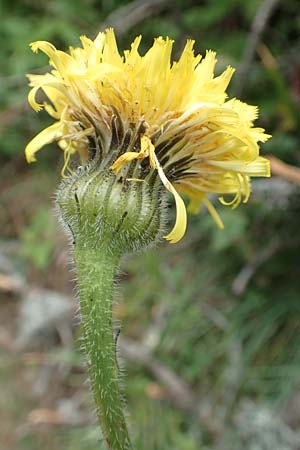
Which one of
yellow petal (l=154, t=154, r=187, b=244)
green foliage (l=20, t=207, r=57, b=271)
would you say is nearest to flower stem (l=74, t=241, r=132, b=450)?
yellow petal (l=154, t=154, r=187, b=244)

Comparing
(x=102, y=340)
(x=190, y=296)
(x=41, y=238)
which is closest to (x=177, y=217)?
(x=102, y=340)

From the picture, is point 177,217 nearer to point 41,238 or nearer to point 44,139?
point 44,139

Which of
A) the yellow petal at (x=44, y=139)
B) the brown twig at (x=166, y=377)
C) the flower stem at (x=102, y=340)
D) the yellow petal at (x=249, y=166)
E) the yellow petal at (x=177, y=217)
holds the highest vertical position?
the yellow petal at (x=44, y=139)

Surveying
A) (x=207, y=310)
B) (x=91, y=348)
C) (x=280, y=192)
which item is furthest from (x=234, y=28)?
(x=91, y=348)

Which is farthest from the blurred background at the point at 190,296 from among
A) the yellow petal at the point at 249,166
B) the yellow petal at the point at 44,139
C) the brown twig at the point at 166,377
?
the yellow petal at the point at 44,139

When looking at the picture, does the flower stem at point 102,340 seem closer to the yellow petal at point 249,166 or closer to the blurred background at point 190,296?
the yellow petal at point 249,166

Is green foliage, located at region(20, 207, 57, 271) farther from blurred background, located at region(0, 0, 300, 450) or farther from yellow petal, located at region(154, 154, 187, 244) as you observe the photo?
yellow petal, located at region(154, 154, 187, 244)
